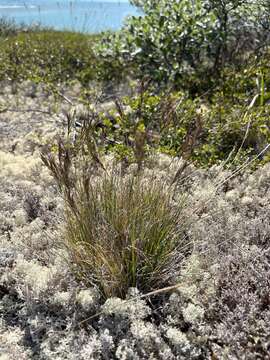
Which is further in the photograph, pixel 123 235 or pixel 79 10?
pixel 79 10

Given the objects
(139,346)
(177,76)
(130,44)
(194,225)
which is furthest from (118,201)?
(130,44)

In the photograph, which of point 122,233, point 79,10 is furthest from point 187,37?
point 122,233

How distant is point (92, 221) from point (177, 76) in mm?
3103

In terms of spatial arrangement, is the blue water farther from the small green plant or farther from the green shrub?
the small green plant

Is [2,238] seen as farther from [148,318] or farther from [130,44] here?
[130,44]

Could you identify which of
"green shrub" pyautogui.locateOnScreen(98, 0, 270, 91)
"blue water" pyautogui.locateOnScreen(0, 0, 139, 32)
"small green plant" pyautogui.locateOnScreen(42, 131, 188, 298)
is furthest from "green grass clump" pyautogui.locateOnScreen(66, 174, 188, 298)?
"blue water" pyautogui.locateOnScreen(0, 0, 139, 32)

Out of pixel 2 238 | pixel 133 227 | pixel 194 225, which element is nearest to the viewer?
pixel 133 227

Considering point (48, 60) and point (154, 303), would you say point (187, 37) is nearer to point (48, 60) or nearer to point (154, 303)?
point (48, 60)

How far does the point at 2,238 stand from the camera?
7.54 ft

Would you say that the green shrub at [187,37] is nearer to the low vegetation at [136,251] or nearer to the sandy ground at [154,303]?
the low vegetation at [136,251]

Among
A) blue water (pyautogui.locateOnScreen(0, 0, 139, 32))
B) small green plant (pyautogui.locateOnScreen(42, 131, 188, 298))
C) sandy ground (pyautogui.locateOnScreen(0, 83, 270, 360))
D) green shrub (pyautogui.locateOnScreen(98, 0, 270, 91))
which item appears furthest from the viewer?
blue water (pyautogui.locateOnScreen(0, 0, 139, 32))

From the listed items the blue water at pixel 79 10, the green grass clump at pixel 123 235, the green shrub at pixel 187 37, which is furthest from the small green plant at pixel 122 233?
the blue water at pixel 79 10

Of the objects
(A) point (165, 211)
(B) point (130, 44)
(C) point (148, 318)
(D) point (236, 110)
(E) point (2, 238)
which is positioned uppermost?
(B) point (130, 44)

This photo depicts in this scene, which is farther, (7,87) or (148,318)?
(7,87)
